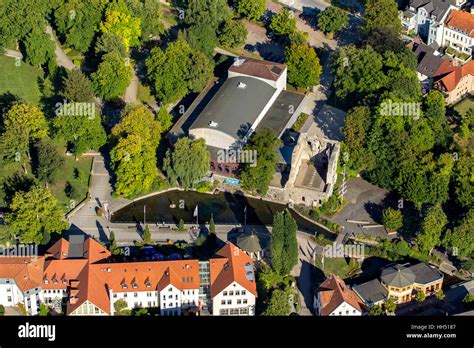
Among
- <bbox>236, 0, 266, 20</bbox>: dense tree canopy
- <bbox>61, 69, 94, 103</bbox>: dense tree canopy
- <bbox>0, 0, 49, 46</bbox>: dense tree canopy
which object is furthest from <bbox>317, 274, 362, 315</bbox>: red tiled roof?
<bbox>0, 0, 49, 46</bbox>: dense tree canopy

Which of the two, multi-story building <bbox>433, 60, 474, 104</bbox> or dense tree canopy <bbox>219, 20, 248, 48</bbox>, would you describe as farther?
dense tree canopy <bbox>219, 20, 248, 48</bbox>

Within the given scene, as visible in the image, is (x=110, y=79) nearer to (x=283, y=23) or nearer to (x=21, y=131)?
(x=21, y=131)

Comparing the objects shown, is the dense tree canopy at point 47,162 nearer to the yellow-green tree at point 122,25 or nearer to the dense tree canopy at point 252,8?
the yellow-green tree at point 122,25

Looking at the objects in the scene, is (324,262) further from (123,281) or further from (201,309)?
(123,281)

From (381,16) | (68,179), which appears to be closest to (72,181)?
(68,179)

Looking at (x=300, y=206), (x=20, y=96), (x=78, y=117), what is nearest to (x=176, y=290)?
(x=300, y=206)

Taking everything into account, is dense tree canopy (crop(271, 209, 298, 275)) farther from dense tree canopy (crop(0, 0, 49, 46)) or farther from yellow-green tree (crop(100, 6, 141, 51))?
dense tree canopy (crop(0, 0, 49, 46))
